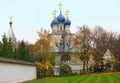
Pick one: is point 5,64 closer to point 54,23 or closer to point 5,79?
point 5,79

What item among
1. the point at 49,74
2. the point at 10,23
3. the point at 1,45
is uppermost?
the point at 10,23

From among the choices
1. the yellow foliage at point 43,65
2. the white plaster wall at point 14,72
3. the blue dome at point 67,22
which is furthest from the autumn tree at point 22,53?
the blue dome at point 67,22

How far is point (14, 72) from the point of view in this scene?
36.0 metres

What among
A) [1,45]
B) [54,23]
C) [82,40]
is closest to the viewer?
[1,45]

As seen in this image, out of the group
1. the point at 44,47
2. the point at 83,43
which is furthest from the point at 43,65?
the point at 83,43

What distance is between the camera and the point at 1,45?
50.6 m

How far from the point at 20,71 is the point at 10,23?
31509 mm

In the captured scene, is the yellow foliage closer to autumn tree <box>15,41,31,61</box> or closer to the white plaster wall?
autumn tree <box>15,41,31,61</box>

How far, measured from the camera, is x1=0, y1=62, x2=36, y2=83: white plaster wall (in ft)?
103

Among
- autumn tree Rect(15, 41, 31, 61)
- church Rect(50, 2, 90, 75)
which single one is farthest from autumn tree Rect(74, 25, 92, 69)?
autumn tree Rect(15, 41, 31, 61)

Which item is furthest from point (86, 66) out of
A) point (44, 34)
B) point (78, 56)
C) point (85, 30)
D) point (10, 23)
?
point (10, 23)

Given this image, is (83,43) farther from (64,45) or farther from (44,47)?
(44,47)

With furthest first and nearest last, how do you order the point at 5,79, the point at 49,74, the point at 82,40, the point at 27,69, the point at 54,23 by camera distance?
the point at 54,23
the point at 82,40
the point at 49,74
the point at 27,69
the point at 5,79

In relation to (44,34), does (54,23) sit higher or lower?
higher
